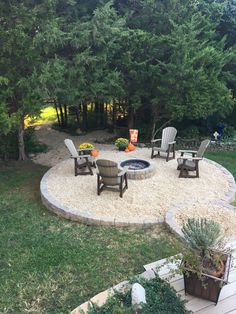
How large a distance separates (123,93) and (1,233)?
5328 mm

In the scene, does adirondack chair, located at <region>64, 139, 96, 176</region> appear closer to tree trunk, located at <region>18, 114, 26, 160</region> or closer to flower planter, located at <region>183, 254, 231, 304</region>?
tree trunk, located at <region>18, 114, 26, 160</region>

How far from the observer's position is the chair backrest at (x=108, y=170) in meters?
5.99

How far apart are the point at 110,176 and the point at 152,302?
3.15 metres

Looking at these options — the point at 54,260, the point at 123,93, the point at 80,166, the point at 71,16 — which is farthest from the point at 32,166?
the point at 54,260

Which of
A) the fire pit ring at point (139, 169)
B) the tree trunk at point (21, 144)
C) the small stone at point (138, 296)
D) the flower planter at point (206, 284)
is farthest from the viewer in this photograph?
the tree trunk at point (21, 144)

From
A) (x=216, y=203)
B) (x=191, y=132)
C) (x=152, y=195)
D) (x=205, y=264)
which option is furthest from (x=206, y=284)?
(x=191, y=132)

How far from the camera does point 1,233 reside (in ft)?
17.7

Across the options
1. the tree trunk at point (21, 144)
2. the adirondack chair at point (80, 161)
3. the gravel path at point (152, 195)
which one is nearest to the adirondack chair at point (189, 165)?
the gravel path at point (152, 195)

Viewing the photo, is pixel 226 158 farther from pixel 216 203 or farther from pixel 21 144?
pixel 21 144

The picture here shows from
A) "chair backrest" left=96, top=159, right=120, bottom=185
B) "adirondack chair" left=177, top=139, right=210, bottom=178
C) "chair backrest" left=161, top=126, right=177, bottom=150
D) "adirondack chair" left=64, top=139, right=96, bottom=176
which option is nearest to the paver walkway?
A: "chair backrest" left=96, top=159, right=120, bottom=185

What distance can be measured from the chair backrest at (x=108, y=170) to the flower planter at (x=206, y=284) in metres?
2.92

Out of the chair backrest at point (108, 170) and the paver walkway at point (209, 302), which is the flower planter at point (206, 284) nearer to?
the paver walkway at point (209, 302)

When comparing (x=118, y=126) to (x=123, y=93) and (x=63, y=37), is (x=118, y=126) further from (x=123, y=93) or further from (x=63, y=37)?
(x=63, y=37)

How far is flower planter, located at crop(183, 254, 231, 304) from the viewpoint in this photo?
3.29 meters
